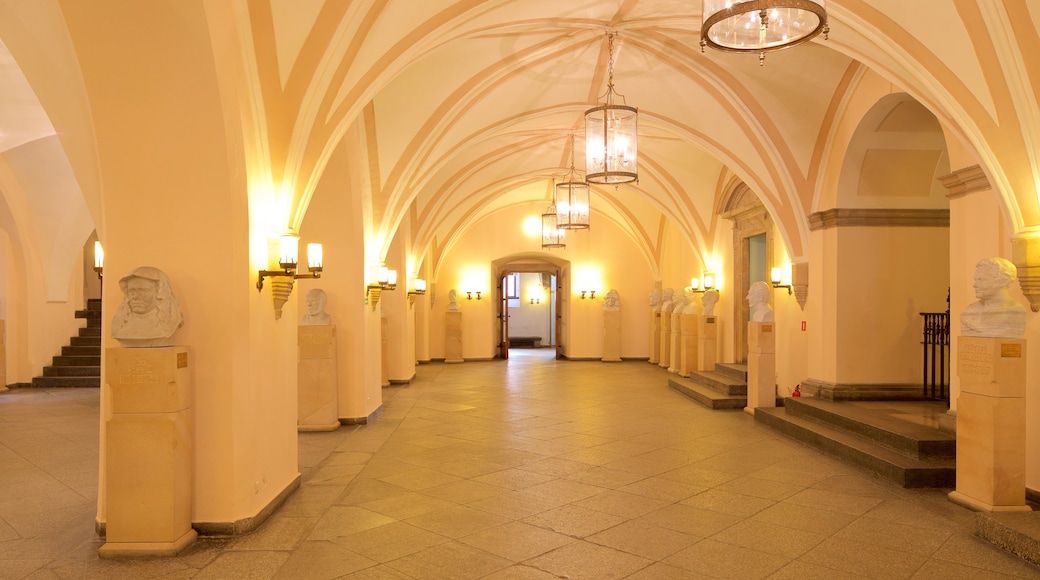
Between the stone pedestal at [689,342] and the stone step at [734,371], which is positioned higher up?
the stone pedestal at [689,342]

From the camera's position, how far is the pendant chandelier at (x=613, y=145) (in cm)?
729

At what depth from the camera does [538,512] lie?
5.05m

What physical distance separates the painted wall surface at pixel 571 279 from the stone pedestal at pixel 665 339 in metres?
1.99

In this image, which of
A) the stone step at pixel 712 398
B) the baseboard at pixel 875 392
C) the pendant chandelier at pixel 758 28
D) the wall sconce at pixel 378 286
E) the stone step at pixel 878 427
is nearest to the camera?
the pendant chandelier at pixel 758 28

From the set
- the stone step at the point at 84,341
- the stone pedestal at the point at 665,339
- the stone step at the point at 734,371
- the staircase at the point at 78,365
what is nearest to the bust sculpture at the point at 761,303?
the stone step at the point at 734,371

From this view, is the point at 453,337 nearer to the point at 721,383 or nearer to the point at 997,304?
the point at 721,383

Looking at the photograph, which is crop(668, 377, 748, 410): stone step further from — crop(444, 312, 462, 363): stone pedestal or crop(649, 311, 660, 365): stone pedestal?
crop(444, 312, 462, 363): stone pedestal

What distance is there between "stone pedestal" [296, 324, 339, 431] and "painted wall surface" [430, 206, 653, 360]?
10750 mm

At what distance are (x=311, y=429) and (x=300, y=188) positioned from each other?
3.79 metres

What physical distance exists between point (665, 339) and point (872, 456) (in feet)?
33.7

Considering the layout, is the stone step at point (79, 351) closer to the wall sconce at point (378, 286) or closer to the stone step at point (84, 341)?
the stone step at point (84, 341)

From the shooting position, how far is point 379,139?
875 cm

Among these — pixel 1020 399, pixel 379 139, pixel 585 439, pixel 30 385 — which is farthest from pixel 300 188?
pixel 30 385

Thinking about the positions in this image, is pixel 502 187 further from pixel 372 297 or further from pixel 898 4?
pixel 898 4
